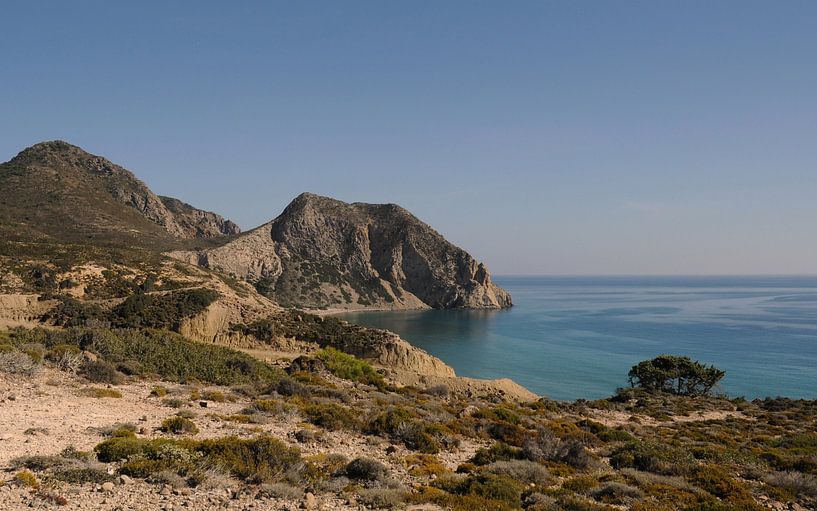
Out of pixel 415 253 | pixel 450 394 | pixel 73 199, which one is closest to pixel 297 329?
pixel 450 394

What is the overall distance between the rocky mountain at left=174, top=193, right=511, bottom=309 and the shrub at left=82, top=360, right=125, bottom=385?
13032cm

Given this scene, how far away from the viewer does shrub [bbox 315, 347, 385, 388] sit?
94.9 ft

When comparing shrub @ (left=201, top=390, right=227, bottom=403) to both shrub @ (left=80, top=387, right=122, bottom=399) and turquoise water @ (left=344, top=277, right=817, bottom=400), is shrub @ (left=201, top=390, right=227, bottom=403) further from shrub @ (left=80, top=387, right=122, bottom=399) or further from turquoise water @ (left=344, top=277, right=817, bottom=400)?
turquoise water @ (left=344, top=277, right=817, bottom=400)

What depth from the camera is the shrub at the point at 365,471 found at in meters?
9.89

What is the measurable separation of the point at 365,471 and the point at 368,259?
6352 inches

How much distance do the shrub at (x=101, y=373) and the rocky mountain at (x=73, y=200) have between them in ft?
179

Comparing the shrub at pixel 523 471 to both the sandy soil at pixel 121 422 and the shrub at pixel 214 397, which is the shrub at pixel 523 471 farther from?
the shrub at pixel 214 397

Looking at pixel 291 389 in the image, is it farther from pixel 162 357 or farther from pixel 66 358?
pixel 66 358

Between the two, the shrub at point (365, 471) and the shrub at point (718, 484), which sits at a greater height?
the shrub at point (365, 471)

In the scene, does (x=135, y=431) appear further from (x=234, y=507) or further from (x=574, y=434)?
(x=574, y=434)

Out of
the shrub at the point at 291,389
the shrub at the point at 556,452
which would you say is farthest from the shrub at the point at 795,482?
the shrub at the point at 291,389

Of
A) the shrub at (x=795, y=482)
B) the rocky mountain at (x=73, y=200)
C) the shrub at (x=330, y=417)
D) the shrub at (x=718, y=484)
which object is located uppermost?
the rocky mountain at (x=73, y=200)

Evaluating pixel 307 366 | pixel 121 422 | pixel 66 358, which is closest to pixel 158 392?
pixel 121 422

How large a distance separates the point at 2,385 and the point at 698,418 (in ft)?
110
